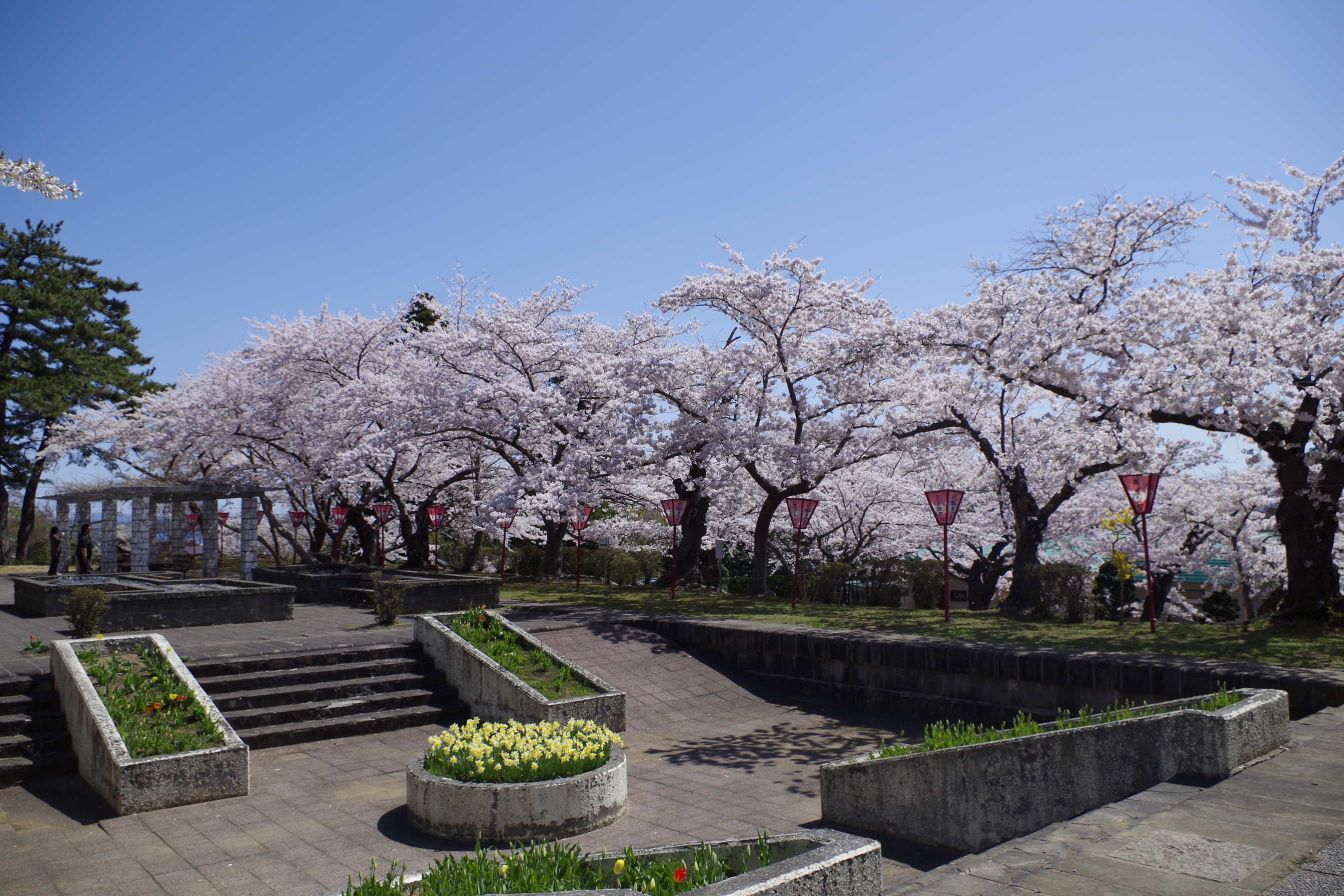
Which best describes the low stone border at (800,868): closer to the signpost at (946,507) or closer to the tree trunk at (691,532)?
the signpost at (946,507)

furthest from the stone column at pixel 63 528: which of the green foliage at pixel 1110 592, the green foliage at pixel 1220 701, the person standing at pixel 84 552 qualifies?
the green foliage at pixel 1110 592

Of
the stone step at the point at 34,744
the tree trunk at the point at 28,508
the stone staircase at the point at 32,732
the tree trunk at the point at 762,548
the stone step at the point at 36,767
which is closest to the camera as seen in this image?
the stone step at the point at 36,767

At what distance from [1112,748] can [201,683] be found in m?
9.24

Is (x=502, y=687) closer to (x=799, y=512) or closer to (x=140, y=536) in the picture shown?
(x=799, y=512)

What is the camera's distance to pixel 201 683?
32.1ft

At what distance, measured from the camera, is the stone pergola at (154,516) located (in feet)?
74.8

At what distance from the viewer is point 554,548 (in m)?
25.6

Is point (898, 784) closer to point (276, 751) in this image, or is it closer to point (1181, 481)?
point (276, 751)

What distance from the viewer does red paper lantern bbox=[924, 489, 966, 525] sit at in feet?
45.9

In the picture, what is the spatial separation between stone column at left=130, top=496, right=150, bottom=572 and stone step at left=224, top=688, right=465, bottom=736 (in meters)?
17.9

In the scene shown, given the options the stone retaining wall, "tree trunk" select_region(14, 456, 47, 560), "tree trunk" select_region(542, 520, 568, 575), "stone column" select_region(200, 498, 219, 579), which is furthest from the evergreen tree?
the stone retaining wall

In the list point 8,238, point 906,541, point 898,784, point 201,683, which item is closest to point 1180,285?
point 898,784

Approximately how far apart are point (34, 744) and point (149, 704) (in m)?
1.17

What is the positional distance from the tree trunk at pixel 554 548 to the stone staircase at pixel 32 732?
52.6 ft
